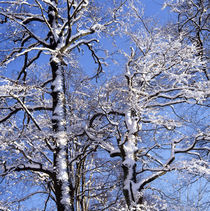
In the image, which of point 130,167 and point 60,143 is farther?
point 130,167

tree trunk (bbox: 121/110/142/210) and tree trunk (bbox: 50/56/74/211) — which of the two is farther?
tree trunk (bbox: 121/110/142/210)

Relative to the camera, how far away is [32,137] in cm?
611

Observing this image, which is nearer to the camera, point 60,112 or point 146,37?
point 60,112

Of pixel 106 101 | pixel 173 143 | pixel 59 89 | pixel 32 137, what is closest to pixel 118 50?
pixel 106 101

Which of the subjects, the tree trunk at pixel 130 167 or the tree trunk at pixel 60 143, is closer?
the tree trunk at pixel 60 143

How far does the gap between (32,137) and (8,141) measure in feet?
2.44

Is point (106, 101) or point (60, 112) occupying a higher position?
point (106, 101)

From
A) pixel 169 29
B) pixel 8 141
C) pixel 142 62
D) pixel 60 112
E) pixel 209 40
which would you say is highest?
pixel 169 29

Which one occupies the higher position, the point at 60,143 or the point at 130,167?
the point at 60,143

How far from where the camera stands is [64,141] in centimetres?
604

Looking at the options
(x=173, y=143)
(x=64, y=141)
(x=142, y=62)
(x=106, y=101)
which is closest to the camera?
(x=64, y=141)

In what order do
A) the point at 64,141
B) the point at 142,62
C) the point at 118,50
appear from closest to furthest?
the point at 64,141 < the point at 142,62 < the point at 118,50

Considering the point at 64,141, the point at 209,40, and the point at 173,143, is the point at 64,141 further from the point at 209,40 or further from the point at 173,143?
the point at 209,40

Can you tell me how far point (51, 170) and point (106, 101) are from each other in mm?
2895
